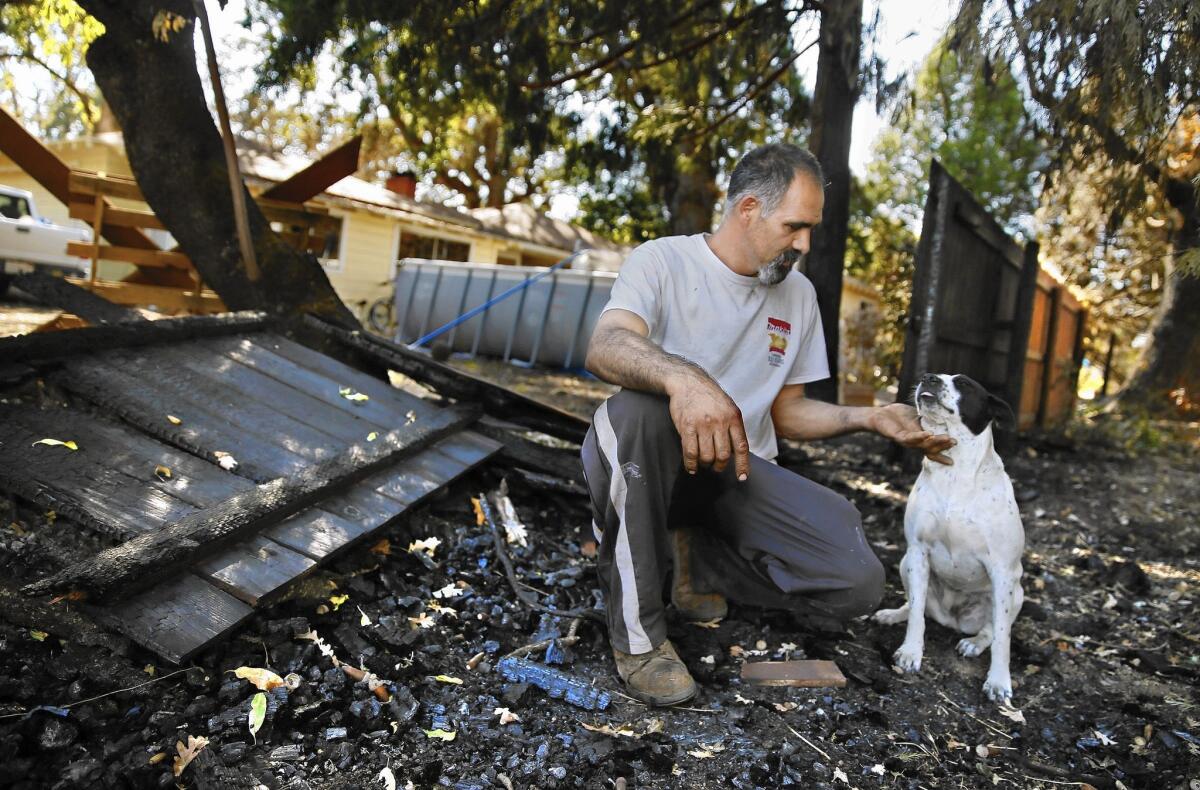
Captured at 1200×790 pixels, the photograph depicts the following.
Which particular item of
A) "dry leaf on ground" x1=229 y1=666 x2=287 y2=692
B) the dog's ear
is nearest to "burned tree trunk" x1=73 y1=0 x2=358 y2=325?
"dry leaf on ground" x1=229 y1=666 x2=287 y2=692

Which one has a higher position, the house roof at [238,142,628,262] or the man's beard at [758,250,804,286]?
the house roof at [238,142,628,262]

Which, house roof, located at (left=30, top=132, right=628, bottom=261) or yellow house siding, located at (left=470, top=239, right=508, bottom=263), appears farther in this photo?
yellow house siding, located at (left=470, top=239, right=508, bottom=263)

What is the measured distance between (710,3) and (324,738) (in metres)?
5.98

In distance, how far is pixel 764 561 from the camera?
2781mm

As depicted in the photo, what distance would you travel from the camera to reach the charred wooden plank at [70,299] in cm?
389

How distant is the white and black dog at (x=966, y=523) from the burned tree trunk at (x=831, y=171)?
9.29ft

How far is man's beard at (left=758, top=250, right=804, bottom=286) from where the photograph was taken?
9.45ft

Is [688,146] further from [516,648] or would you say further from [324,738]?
[324,738]

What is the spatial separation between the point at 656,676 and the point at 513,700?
1.46 feet

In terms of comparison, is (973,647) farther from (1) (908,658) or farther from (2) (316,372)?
(2) (316,372)

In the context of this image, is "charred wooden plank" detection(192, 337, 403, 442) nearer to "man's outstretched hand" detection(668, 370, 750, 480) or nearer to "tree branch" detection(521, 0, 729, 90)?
"man's outstretched hand" detection(668, 370, 750, 480)

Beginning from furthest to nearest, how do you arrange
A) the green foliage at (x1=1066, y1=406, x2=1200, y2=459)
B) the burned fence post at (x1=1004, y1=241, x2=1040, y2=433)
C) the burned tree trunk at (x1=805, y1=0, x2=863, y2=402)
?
the green foliage at (x1=1066, y1=406, x2=1200, y2=459), the burned fence post at (x1=1004, y1=241, x2=1040, y2=433), the burned tree trunk at (x1=805, y1=0, x2=863, y2=402)

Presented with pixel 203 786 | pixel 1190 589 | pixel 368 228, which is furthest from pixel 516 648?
pixel 368 228

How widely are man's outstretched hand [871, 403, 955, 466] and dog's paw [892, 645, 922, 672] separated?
0.71 meters
